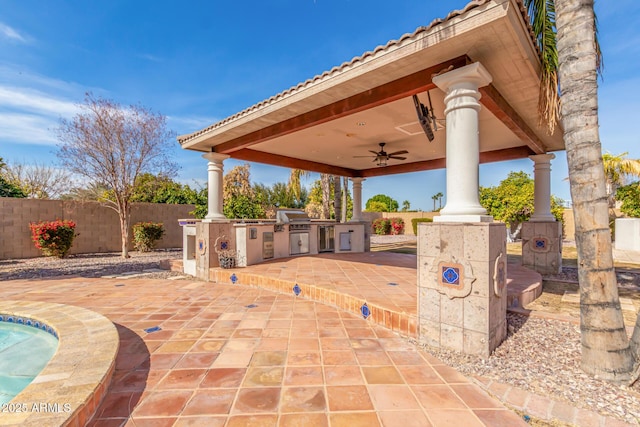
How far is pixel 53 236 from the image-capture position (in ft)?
30.0

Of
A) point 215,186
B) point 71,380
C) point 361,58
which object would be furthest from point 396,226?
point 71,380

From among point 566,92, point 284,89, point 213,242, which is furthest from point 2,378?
point 566,92

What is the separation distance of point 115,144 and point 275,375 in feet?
34.5

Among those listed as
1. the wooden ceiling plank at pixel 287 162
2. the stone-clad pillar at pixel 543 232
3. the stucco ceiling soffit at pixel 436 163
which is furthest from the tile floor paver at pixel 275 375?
the stucco ceiling soffit at pixel 436 163

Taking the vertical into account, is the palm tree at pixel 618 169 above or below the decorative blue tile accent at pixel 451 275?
above

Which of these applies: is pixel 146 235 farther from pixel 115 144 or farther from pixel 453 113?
pixel 453 113

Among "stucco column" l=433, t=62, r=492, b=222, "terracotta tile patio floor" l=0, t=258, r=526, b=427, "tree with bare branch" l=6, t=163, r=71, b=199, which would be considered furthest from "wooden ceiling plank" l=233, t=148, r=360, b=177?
"tree with bare branch" l=6, t=163, r=71, b=199

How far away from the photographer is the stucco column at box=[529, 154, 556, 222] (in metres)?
6.81

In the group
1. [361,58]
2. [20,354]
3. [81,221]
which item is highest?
[361,58]

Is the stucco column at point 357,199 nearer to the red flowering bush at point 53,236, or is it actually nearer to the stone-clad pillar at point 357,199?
the stone-clad pillar at point 357,199

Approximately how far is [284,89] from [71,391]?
14.5ft

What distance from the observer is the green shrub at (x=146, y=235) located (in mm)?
11164

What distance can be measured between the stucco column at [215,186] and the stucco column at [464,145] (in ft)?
17.5

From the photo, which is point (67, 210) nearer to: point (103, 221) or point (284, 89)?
point (103, 221)
